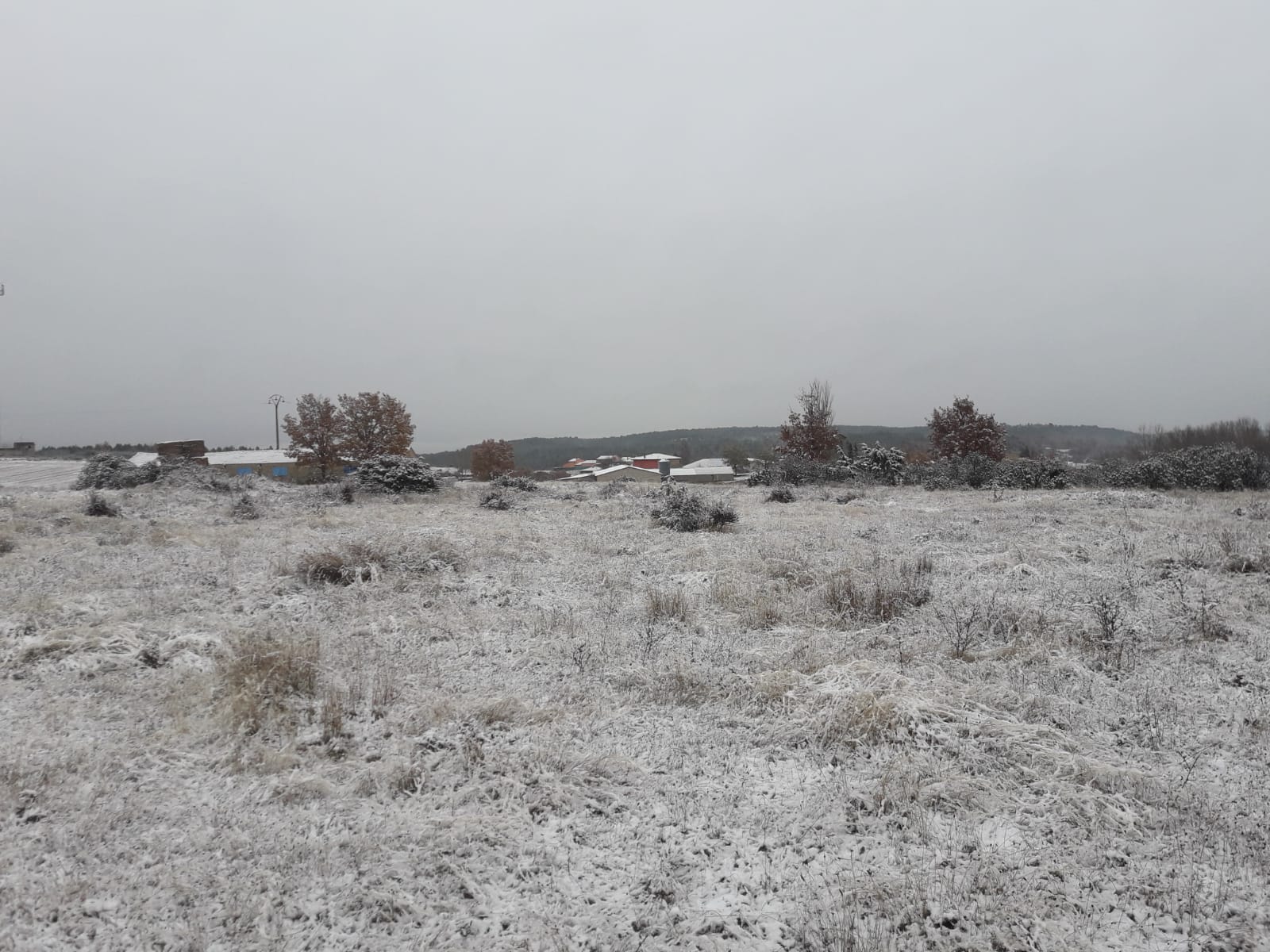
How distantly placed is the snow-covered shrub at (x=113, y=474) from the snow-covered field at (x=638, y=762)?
1803 cm

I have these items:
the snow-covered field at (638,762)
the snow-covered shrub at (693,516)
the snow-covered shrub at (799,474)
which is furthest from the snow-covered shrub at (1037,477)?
the snow-covered field at (638,762)

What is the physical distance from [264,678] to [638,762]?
131 inches

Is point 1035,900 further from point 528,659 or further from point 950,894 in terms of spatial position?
point 528,659

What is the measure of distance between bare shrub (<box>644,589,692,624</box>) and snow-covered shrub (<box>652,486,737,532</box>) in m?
6.37

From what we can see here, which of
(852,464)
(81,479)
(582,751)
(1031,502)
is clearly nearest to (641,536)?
(582,751)

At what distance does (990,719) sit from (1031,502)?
17018mm

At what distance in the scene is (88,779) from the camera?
12.5 feet

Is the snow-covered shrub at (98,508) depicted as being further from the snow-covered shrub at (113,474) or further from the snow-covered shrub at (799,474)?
the snow-covered shrub at (799,474)

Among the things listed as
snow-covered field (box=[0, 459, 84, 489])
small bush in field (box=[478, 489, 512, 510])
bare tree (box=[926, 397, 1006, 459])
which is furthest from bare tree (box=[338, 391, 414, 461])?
bare tree (box=[926, 397, 1006, 459])

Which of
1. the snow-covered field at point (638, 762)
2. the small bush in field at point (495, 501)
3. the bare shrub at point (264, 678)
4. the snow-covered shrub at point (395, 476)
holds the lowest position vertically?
the snow-covered field at point (638, 762)

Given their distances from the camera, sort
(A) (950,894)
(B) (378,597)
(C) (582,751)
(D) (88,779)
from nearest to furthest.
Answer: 1. (A) (950,894)
2. (D) (88,779)
3. (C) (582,751)
4. (B) (378,597)

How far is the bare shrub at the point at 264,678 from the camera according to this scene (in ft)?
15.4

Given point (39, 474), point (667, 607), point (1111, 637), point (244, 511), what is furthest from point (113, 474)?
point (1111, 637)

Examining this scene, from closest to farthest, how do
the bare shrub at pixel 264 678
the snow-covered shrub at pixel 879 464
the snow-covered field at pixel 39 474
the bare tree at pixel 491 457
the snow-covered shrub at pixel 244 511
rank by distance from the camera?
the bare shrub at pixel 264 678
the snow-covered shrub at pixel 244 511
the snow-covered field at pixel 39 474
the snow-covered shrub at pixel 879 464
the bare tree at pixel 491 457
